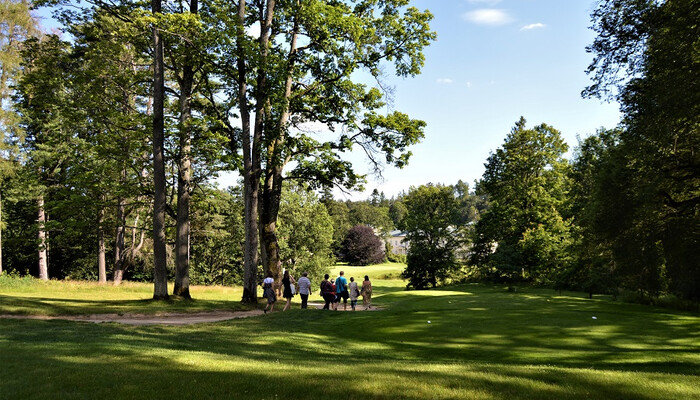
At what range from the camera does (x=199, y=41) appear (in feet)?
65.4

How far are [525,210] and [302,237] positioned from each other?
981 inches

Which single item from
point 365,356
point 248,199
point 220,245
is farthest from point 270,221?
point 220,245

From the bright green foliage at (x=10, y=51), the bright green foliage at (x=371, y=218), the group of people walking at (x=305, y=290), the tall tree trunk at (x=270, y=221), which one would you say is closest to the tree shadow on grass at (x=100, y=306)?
the group of people walking at (x=305, y=290)

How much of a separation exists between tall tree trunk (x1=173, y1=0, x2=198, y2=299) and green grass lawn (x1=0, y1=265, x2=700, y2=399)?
268 cm

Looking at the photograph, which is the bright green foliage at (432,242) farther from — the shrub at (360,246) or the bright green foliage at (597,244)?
the shrub at (360,246)

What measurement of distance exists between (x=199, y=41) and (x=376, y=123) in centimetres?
982

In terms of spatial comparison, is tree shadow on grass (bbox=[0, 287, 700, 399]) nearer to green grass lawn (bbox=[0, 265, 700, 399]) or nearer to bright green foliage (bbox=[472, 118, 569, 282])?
green grass lawn (bbox=[0, 265, 700, 399])

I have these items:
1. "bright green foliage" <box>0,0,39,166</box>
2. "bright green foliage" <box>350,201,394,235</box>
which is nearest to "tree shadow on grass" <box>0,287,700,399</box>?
"bright green foliage" <box>0,0,39,166</box>

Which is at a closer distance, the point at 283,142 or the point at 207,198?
the point at 283,142

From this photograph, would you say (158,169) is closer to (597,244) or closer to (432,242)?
(597,244)

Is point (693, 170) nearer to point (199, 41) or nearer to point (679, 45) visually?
point (679, 45)

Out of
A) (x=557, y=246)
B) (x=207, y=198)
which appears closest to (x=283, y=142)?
(x=207, y=198)

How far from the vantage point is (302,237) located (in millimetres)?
49094

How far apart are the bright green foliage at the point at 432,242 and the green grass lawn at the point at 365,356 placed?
99.1ft
